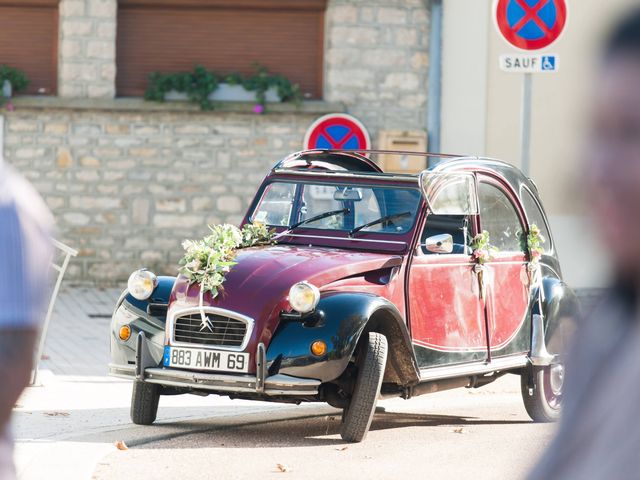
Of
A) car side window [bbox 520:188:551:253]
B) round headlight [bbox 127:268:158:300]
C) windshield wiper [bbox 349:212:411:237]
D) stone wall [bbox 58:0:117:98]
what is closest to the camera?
round headlight [bbox 127:268:158:300]

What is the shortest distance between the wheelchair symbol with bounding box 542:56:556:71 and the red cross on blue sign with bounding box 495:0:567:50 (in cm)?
18

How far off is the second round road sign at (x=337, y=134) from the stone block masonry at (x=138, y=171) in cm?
385

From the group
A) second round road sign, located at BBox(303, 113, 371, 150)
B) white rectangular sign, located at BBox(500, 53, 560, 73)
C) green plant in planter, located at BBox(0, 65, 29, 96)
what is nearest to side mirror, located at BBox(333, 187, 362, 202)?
white rectangular sign, located at BBox(500, 53, 560, 73)

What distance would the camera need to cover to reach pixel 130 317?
8.80m

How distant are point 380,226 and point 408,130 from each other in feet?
30.6

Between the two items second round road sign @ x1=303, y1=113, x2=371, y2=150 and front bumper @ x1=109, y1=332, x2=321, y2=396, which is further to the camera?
second round road sign @ x1=303, y1=113, x2=371, y2=150

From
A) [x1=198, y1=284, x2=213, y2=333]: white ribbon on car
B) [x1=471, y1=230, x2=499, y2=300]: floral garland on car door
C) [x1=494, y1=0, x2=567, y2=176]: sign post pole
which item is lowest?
[x1=198, y1=284, x2=213, y2=333]: white ribbon on car

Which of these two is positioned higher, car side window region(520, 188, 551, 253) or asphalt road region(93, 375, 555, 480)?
car side window region(520, 188, 551, 253)

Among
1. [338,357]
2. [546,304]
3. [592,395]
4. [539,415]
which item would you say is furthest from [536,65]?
[592,395]

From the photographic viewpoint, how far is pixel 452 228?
381 inches

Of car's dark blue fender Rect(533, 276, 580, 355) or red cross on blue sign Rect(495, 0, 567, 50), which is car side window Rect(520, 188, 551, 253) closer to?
car's dark blue fender Rect(533, 276, 580, 355)

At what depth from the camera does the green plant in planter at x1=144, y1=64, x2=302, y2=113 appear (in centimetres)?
1820

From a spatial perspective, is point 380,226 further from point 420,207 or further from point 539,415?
point 539,415

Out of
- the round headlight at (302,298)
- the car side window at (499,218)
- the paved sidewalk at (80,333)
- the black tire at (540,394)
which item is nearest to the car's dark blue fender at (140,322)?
the round headlight at (302,298)
